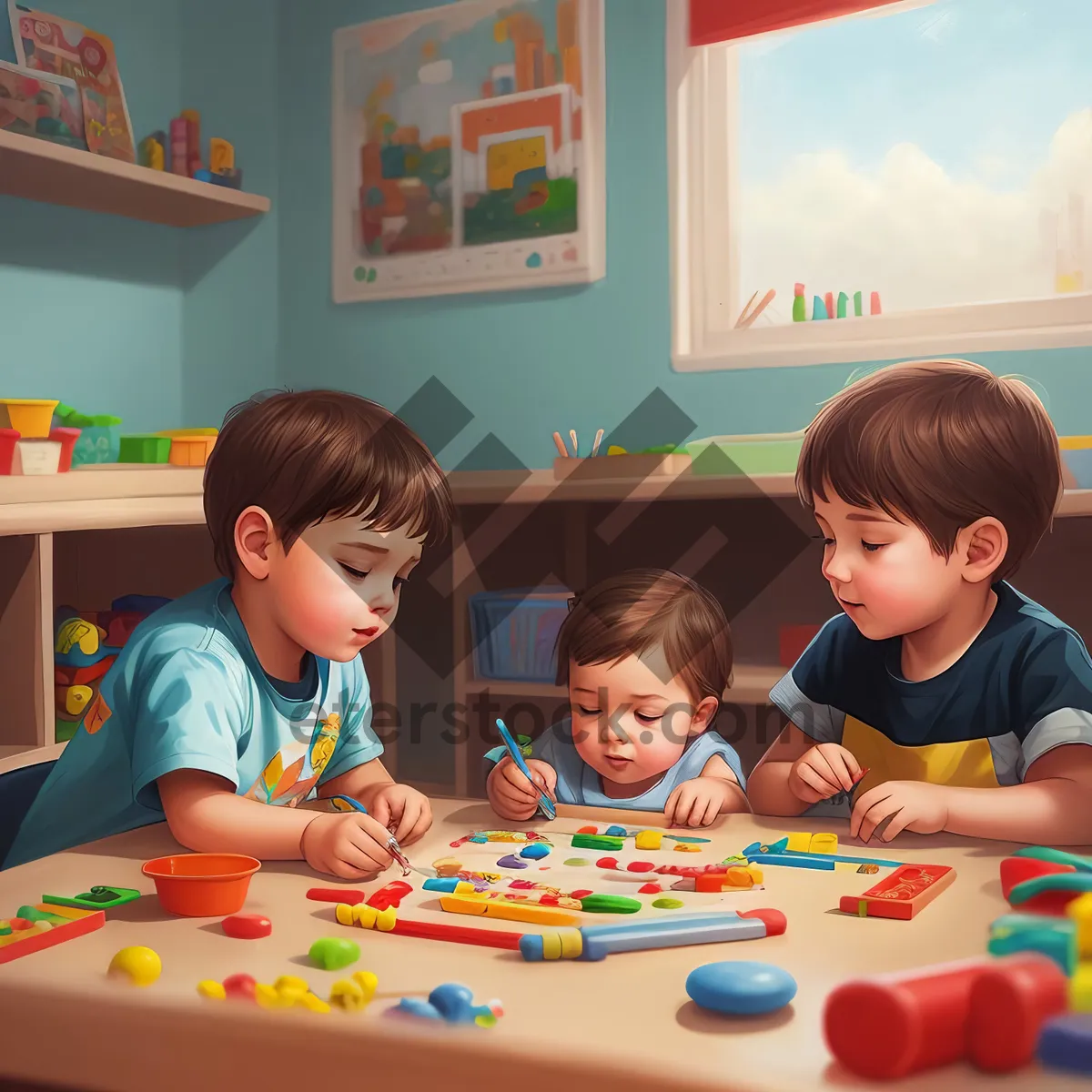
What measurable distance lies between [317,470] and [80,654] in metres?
0.86

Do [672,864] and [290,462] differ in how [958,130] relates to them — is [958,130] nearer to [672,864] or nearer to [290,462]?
[290,462]

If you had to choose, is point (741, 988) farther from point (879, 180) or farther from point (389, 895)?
point (879, 180)

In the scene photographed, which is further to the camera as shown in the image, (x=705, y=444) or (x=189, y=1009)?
(x=705, y=444)

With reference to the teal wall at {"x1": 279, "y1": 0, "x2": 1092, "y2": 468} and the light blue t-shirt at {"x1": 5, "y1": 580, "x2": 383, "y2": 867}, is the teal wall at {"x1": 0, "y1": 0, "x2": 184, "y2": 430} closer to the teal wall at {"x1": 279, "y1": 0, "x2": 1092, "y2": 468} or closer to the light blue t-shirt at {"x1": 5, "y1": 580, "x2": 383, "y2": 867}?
the teal wall at {"x1": 279, "y1": 0, "x2": 1092, "y2": 468}

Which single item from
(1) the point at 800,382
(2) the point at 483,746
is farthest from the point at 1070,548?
(2) the point at 483,746

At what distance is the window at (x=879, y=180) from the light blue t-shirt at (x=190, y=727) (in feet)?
4.47

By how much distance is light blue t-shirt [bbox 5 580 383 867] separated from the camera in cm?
98

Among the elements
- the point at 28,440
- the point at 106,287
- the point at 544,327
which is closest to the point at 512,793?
the point at 28,440

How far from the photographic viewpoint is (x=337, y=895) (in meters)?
0.77

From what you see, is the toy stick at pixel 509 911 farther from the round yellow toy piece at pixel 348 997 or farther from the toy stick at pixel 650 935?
the round yellow toy piece at pixel 348 997

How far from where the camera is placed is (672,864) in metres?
0.84

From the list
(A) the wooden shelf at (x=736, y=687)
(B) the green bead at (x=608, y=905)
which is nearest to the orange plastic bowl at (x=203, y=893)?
(B) the green bead at (x=608, y=905)

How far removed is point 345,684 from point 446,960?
2.02 ft

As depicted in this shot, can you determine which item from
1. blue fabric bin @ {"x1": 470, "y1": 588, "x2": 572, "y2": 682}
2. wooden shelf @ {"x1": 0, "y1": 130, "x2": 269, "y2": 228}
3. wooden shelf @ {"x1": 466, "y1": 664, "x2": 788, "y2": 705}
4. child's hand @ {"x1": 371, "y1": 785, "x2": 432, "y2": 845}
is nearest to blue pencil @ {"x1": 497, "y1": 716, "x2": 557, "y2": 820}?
child's hand @ {"x1": 371, "y1": 785, "x2": 432, "y2": 845}
